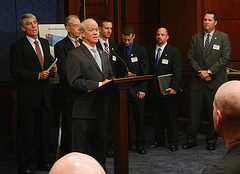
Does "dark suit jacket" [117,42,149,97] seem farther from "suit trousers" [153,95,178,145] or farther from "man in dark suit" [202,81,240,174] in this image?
"man in dark suit" [202,81,240,174]

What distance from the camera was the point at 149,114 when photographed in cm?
755

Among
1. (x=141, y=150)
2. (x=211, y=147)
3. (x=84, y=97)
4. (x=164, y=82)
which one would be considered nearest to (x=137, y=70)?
(x=164, y=82)

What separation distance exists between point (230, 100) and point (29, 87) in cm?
319

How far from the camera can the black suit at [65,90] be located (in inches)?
190

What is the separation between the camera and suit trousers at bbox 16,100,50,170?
178 inches

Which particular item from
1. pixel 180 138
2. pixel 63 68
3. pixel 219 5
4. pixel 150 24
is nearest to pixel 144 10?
pixel 150 24

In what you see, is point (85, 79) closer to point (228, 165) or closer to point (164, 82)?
point (164, 82)

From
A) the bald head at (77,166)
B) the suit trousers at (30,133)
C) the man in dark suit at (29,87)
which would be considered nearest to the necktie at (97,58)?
the man in dark suit at (29,87)

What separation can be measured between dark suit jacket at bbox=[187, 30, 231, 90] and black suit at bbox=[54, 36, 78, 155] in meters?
1.78

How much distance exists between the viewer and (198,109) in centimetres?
573

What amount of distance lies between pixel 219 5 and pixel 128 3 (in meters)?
1.66

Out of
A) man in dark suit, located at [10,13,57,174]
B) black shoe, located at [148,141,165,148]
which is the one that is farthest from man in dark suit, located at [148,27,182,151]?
man in dark suit, located at [10,13,57,174]

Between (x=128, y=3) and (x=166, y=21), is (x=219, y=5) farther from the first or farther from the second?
(x=128, y=3)

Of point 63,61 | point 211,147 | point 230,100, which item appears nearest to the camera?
point 230,100
